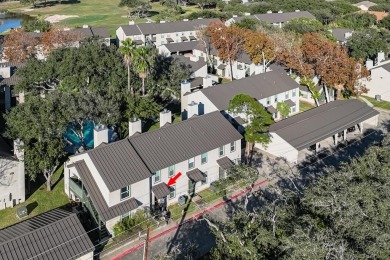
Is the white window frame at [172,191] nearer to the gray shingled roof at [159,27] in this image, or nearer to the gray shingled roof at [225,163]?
the gray shingled roof at [225,163]

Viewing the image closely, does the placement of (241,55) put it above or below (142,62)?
below

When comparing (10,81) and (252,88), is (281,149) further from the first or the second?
(10,81)

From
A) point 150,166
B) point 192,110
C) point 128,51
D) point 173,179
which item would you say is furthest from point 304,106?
point 150,166

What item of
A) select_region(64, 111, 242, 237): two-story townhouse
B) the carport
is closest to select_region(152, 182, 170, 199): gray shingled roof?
select_region(64, 111, 242, 237): two-story townhouse

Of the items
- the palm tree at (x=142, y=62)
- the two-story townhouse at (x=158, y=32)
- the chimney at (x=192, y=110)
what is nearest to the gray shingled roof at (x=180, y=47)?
the two-story townhouse at (x=158, y=32)

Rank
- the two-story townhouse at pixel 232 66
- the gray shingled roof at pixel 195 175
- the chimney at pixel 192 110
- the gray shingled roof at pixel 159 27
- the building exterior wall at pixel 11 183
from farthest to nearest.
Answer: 1. the gray shingled roof at pixel 159 27
2. the two-story townhouse at pixel 232 66
3. the chimney at pixel 192 110
4. the gray shingled roof at pixel 195 175
5. the building exterior wall at pixel 11 183

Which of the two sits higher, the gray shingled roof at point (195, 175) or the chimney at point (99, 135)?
the chimney at point (99, 135)
